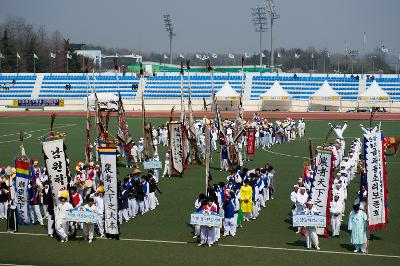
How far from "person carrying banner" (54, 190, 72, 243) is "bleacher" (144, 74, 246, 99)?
56.5 metres

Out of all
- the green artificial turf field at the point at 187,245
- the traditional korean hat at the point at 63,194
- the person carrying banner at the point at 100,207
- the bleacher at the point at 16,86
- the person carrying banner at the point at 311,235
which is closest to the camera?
the green artificial turf field at the point at 187,245

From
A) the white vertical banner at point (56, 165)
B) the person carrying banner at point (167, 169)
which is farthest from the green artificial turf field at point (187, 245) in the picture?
the person carrying banner at point (167, 169)

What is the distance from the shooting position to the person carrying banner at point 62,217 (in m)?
16.5

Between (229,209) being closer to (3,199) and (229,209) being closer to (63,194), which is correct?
(63,194)

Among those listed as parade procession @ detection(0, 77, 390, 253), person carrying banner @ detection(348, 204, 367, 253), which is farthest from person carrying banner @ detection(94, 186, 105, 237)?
person carrying banner @ detection(348, 204, 367, 253)

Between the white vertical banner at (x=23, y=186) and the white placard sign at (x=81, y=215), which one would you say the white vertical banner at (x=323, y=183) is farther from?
the white vertical banner at (x=23, y=186)

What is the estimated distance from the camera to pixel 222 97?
67.0m

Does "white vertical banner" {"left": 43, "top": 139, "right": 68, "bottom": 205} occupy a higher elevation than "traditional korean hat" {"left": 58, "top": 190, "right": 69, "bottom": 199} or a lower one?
higher

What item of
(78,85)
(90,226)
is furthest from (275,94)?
(90,226)

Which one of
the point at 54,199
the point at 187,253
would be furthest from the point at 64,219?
the point at 187,253

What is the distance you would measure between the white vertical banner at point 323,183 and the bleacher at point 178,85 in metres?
55.7

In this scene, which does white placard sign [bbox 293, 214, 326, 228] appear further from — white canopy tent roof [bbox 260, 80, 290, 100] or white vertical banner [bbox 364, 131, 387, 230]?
white canopy tent roof [bbox 260, 80, 290, 100]

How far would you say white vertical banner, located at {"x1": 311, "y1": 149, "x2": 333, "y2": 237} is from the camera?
667 inches

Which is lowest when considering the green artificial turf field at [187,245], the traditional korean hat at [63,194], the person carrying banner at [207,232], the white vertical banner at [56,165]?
the green artificial turf field at [187,245]
